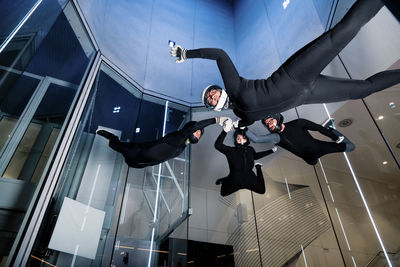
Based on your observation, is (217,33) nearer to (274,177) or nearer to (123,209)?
(274,177)

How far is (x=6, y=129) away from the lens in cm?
144

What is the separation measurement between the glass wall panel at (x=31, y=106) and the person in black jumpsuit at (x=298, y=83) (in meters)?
1.09

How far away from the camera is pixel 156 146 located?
9.25ft

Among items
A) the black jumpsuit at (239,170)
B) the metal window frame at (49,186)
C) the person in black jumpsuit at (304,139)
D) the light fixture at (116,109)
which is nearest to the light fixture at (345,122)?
the person in black jumpsuit at (304,139)

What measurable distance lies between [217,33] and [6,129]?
4775 millimetres

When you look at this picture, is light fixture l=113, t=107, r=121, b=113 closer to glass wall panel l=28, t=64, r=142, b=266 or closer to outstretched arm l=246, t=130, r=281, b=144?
glass wall panel l=28, t=64, r=142, b=266

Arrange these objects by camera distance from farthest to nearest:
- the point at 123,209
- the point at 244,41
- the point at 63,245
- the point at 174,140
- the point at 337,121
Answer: the point at 244,41, the point at 337,121, the point at 123,209, the point at 174,140, the point at 63,245

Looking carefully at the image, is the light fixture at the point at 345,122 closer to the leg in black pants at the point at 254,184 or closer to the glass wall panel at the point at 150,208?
the leg in black pants at the point at 254,184

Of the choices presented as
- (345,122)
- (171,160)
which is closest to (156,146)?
(171,160)

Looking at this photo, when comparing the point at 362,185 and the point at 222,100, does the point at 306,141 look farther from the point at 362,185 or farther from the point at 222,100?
the point at 222,100

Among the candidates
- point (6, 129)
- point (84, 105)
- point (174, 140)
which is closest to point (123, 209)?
point (174, 140)

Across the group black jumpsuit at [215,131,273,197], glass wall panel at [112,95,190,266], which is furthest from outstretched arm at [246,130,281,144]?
glass wall panel at [112,95,190,266]

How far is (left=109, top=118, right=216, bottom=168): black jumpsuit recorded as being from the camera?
109 inches

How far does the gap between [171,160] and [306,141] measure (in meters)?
2.08
